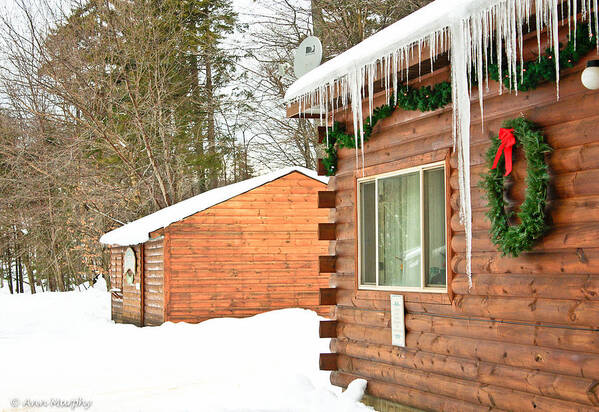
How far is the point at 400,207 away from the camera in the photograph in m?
7.26

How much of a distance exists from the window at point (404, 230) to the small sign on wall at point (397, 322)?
145 millimetres

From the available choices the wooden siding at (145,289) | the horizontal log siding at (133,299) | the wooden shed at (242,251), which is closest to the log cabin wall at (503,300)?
the wooden shed at (242,251)

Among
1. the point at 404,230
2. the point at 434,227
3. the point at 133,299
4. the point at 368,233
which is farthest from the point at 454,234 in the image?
the point at 133,299

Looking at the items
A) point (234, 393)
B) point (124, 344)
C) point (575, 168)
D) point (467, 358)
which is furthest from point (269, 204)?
point (575, 168)

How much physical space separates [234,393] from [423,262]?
3.22m

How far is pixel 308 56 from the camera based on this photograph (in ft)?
30.3

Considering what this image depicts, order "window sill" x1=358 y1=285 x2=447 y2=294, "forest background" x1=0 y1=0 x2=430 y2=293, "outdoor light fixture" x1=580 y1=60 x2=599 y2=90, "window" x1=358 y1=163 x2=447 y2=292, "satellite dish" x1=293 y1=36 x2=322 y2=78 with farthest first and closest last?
"forest background" x1=0 y1=0 x2=430 y2=293, "satellite dish" x1=293 y1=36 x2=322 y2=78, "window" x1=358 y1=163 x2=447 y2=292, "window sill" x1=358 y1=285 x2=447 y2=294, "outdoor light fixture" x1=580 y1=60 x2=599 y2=90

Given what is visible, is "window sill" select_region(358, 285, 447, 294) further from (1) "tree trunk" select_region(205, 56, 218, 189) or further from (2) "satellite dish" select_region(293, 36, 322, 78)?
(1) "tree trunk" select_region(205, 56, 218, 189)

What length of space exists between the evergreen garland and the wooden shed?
8.41m

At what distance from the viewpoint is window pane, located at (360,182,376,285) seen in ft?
25.3

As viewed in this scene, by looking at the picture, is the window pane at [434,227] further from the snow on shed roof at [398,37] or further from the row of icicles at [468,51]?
the snow on shed roof at [398,37]

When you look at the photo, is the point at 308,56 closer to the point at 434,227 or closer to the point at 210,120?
the point at 434,227

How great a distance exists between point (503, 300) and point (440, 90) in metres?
1.98

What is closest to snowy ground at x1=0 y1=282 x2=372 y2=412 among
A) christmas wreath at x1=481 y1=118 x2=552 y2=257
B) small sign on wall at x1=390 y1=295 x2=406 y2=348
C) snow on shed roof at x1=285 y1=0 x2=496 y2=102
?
small sign on wall at x1=390 y1=295 x2=406 y2=348
